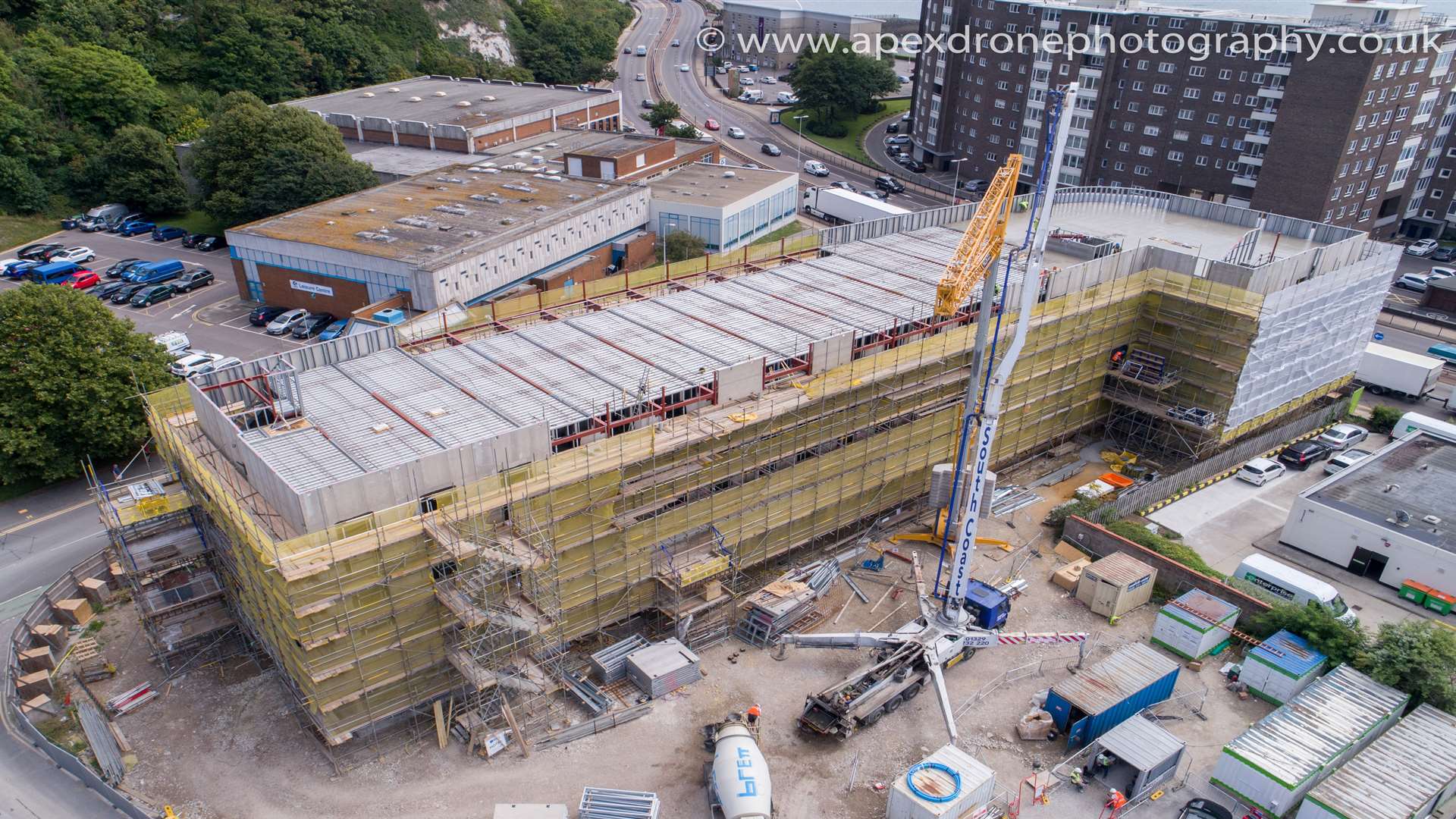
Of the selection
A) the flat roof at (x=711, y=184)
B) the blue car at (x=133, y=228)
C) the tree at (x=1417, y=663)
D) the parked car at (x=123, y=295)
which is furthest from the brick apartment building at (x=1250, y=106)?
the blue car at (x=133, y=228)

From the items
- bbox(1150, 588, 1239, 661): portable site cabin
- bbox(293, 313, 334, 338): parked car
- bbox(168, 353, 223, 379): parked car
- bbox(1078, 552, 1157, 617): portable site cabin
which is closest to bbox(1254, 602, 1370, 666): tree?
bbox(1150, 588, 1239, 661): portable site cabin

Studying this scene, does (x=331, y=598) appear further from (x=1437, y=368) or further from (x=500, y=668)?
(x=1437, y=368)

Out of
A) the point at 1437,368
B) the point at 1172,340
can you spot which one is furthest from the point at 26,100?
the point at 1437,368

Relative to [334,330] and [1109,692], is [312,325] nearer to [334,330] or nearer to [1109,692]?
[334,330]

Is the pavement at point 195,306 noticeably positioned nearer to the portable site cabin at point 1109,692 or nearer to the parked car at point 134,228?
the parked car at point 134,228

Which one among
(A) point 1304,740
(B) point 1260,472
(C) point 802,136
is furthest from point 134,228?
(A) point 1304,740
